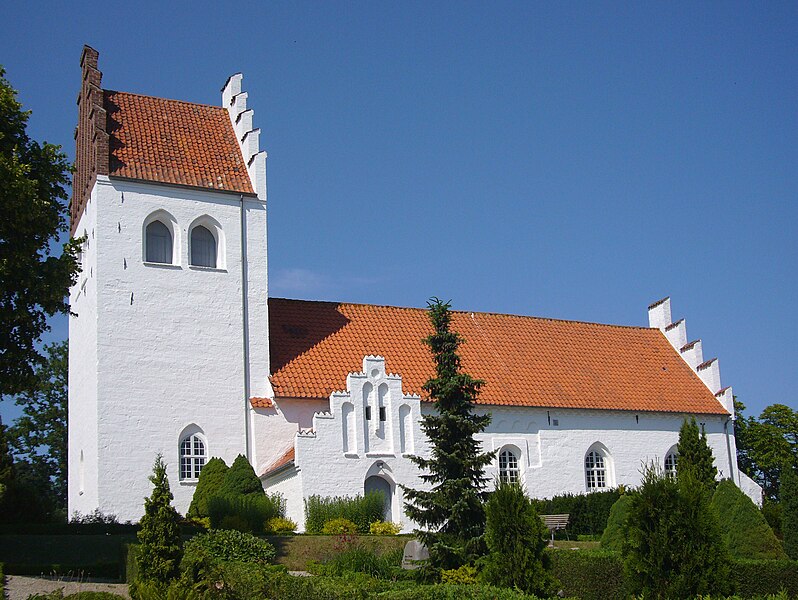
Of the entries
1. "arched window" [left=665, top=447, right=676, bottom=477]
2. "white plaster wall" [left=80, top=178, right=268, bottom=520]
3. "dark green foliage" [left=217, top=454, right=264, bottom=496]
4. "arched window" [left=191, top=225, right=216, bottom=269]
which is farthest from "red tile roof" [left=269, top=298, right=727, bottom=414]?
"arched window" [left=191, top=225, right=216, bottom=269]

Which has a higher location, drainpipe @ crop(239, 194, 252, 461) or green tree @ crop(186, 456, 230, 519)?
drainpipe @ crop(239, 194, 252, 461)

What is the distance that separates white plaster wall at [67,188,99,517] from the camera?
28578mm

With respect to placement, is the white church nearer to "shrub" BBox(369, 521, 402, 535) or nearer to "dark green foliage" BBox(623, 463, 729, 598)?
"shrub" BBox(369, 521, 402, 535)

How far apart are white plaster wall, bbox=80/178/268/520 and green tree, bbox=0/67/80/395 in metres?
5.39

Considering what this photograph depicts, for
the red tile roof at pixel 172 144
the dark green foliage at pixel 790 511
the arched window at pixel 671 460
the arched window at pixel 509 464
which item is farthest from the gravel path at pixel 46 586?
the arched window at pixel 671 460

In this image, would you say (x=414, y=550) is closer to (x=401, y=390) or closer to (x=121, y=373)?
(x=401, y=390)

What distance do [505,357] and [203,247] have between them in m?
11.5

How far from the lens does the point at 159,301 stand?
29.5 metres

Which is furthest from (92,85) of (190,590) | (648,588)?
(648,588)

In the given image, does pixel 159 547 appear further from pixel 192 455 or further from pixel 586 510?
pixel 586 510

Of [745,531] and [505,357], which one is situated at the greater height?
[505,357]

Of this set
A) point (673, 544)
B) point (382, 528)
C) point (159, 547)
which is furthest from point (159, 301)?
point (673, 544)

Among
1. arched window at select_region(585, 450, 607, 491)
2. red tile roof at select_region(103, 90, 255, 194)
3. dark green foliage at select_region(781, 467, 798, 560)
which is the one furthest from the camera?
arched window at select_region(585, 450, 607, 491)

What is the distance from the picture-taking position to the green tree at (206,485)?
89.6ft
